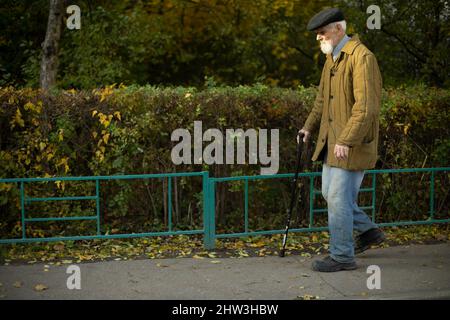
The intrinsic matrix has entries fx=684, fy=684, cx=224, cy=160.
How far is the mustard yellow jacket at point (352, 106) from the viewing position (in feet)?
18.3

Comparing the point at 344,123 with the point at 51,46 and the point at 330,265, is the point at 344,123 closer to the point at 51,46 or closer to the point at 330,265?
the point at 330,265

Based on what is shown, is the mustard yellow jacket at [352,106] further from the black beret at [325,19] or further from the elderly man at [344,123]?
the black beret at [325,19]

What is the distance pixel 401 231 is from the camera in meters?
7.83

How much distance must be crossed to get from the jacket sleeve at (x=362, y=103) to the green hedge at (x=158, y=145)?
1867 mm

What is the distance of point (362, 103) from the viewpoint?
5.59m

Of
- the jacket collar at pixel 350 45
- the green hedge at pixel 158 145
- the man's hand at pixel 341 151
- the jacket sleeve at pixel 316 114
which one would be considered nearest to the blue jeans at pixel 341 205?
the man's hand at pixel 341 151

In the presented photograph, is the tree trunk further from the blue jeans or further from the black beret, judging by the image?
the blue jeans

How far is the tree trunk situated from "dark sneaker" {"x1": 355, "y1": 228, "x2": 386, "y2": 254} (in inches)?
204

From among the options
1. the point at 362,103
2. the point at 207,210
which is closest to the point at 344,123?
the point at 362,103

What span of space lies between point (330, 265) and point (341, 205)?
57cm

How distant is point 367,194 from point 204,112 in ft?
7.22

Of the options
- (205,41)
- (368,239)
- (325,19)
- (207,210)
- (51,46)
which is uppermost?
(205,41)

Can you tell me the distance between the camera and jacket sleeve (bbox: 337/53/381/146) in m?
5.57

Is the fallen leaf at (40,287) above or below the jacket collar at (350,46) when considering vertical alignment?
below
